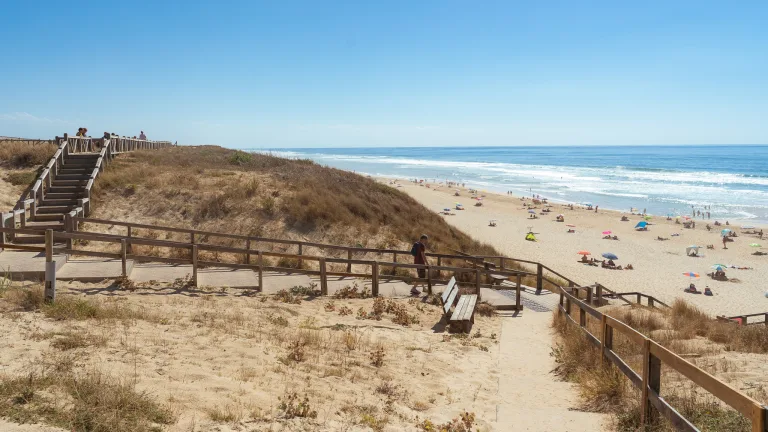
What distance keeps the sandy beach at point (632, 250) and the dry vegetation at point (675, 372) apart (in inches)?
525

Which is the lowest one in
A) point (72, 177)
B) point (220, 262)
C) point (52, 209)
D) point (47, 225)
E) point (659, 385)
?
point (220, 262)

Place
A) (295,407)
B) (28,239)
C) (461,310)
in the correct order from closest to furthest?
(295,407) → (461,310) → (28,239)

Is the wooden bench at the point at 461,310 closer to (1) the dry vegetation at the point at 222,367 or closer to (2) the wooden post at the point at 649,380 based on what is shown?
(1) the dry vegetation at the point at 222,367

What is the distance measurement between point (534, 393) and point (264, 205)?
15460mm

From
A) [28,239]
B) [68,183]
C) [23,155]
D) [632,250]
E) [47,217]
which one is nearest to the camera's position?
[28,239]

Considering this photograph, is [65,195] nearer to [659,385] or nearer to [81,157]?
[81,157]

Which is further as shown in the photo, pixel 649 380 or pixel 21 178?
pixel 21 178

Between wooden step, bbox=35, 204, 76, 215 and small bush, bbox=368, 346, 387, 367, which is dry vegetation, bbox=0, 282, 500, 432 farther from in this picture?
wooden step, bbox=35, 204, 76, 215

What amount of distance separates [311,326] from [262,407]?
3.95 metres

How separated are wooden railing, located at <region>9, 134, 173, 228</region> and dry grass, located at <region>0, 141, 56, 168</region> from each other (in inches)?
43.3

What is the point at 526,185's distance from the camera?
261 ft

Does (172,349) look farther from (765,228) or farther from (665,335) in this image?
(765,228)

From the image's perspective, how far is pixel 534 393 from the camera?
734cm

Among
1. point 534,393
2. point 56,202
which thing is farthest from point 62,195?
point 534,393
